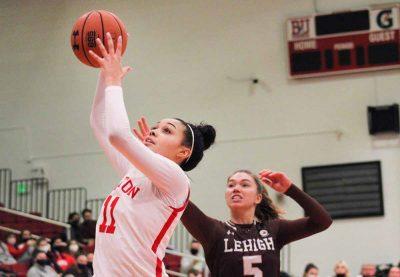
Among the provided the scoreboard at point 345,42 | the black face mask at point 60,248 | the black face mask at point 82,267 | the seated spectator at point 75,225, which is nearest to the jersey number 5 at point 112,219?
the black face mask at point 82,267

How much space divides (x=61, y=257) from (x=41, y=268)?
2.94ft

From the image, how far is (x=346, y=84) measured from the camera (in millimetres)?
16266

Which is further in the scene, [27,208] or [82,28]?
[27,208]

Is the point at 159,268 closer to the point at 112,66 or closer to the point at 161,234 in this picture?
the point at 161,234

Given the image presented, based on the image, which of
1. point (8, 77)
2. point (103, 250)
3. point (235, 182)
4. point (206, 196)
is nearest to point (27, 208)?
point (8, 77)

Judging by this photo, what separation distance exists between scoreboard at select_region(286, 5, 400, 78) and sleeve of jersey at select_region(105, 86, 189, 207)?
12.8m

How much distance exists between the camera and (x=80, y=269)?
12398 millimetres

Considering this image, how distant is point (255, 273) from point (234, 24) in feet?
41.0

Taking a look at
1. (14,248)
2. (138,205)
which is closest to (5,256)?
(14,248)

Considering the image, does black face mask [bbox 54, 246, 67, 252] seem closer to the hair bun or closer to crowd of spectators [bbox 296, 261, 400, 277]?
crowd of spectators [bbox 296, 261, 400, 277]

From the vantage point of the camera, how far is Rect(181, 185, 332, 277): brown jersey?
4.93m

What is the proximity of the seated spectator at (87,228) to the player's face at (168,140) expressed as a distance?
1192 cm

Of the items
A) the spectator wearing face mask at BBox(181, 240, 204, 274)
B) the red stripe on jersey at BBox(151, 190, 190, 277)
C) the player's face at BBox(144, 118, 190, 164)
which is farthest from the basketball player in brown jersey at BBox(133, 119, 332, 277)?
the spectator wearing face mask at BBox(181, 240, 204, 274)

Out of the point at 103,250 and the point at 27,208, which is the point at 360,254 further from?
the point at 103,250
